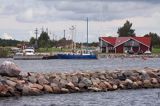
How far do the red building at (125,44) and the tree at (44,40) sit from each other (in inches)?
840

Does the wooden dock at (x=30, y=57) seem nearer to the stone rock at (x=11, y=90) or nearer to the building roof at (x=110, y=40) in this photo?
the building roof at (x=110, y=40)

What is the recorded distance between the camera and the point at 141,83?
46344 millimetres

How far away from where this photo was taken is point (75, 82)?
43.3 metres

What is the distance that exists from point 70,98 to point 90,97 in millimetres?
1336

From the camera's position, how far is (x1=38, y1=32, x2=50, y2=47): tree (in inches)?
6801

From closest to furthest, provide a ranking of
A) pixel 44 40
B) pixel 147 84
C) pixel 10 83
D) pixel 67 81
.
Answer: pixel 10 83 < pixel 67 81 < pixel 147 84 < pixel 44 40

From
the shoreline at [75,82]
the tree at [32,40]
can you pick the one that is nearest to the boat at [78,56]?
the tree at [32,40]

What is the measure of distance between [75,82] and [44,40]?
131 metres

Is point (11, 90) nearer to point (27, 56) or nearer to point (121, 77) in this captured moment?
point (121, 77)

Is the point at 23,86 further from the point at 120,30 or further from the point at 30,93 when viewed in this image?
the point at 120,30

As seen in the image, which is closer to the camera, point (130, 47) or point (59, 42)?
point (130, 47)

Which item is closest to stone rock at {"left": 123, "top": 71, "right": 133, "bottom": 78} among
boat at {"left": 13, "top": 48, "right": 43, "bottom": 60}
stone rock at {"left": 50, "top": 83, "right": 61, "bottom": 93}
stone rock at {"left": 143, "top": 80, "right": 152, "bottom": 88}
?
stone rock at {"left": 143, "top": 80, "right": 152, "bottom": 88}

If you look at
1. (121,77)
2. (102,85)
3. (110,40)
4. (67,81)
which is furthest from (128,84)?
(110,40)

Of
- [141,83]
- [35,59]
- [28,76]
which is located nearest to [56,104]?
[28,76]
